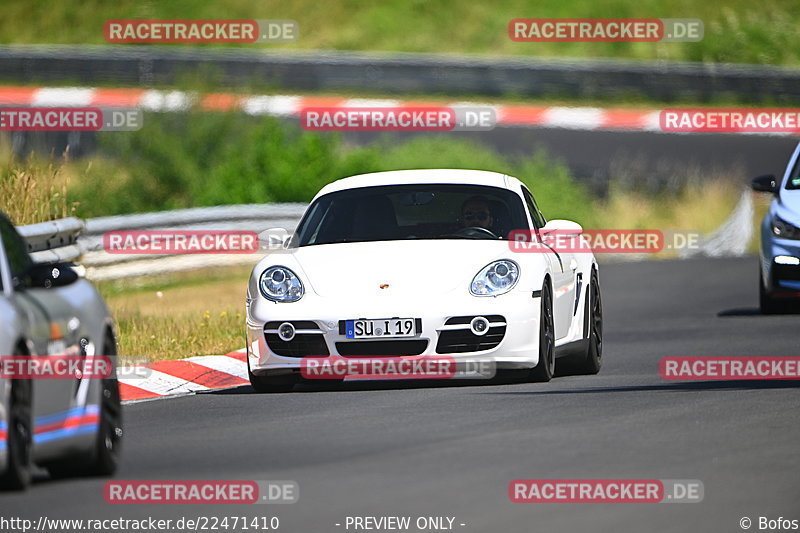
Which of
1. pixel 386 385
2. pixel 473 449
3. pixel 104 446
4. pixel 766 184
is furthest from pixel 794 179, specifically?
pixel 104 446

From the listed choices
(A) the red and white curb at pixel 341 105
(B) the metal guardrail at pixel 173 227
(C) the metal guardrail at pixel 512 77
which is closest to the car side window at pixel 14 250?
(B) the metal guardrail at pixel 173 227

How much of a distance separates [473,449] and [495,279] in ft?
9.53

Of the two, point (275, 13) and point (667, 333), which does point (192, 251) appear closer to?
point (667, 333)

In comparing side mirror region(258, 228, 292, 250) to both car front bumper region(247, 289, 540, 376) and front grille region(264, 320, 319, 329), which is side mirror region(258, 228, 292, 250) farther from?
front grille region(264, 320, 319, 329)

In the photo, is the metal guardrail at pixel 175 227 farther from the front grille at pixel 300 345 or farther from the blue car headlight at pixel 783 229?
the front grille at pixel 300 345

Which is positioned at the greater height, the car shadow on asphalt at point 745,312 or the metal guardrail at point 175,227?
the metal guardrail at point 175,227

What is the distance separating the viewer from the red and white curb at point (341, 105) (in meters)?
33.5

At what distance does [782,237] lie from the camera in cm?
1677

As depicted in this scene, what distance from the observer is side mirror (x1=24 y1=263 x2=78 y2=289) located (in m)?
8.59

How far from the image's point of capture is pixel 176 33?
44.1 m

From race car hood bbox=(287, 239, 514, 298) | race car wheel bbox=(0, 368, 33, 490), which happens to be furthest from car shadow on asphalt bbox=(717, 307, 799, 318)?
race car wheel bbox=(0, 368, 33, 490)

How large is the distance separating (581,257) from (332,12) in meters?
33.0

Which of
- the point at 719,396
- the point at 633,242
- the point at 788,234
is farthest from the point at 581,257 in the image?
the point at 633,242

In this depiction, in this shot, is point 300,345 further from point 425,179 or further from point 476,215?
point 425,179
